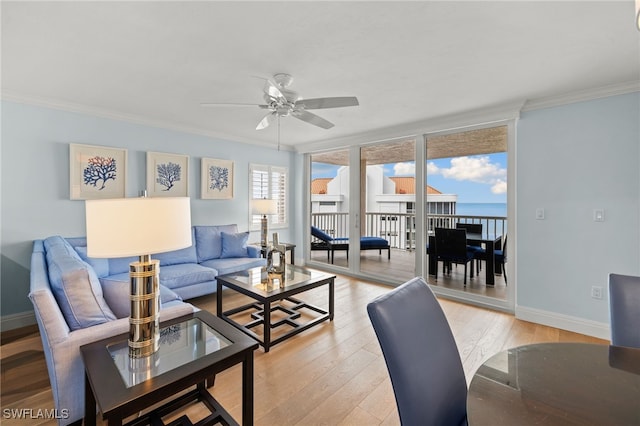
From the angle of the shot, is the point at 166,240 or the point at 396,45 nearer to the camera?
the point at 166,240

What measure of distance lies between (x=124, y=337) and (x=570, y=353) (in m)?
2.12

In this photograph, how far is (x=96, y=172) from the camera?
11.1 ft

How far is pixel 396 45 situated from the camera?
199 centimetres

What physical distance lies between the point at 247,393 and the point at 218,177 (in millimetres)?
3658

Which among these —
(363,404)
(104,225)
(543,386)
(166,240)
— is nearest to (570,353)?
(543,386)

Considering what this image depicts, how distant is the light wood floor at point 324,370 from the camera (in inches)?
69.5

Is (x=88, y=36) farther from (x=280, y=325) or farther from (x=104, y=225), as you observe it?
(x=280, y=325)

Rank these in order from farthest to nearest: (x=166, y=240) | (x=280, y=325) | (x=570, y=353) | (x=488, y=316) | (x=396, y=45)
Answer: (x=488, y=316), (x=280, y=325), (x=396, y=45), (x=166, y=240), (x=570, y=353)

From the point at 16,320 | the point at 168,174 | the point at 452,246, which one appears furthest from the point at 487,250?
the point at 16,320

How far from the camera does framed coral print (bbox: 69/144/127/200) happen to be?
3.24 m

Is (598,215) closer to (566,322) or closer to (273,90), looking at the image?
(566,322)

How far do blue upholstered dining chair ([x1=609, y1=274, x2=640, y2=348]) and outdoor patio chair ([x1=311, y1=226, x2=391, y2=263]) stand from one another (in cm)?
370

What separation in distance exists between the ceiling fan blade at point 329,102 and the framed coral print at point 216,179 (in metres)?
2.51

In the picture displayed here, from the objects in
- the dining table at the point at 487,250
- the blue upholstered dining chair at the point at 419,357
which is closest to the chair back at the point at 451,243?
the dining table at the point at 487,250
